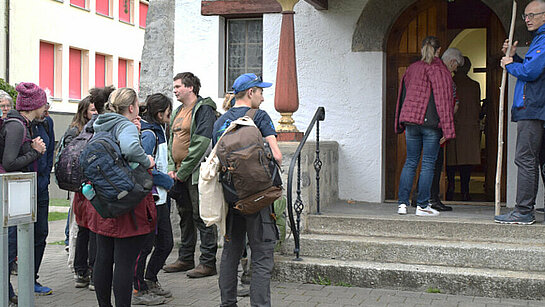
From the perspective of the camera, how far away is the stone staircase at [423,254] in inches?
253

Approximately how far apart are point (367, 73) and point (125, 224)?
470 cm

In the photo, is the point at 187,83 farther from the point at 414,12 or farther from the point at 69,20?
the point at 69,20

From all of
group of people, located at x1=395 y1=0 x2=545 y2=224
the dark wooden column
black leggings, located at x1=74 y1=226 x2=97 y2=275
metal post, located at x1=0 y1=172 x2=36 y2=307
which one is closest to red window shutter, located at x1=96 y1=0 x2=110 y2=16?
group of people, located at x1=395 y1=0 x2=545 y2=224

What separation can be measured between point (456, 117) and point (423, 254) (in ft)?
9.53

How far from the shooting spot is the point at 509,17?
8.38 m

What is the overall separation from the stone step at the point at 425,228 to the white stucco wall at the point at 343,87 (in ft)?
4.89

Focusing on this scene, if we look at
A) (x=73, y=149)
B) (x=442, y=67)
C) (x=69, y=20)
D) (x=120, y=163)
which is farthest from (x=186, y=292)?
(x=69, y=20)

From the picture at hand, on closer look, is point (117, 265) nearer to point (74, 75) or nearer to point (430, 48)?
point (430, 48)

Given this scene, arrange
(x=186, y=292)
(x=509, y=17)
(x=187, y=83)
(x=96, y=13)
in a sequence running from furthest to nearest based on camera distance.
Result: (x=96, y=13) → (x=509, y=17) → (x=187, y=83) → (x=186, y=292)

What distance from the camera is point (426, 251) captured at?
686 cm

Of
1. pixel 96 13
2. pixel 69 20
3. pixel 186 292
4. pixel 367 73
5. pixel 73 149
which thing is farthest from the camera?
pixel 96 13

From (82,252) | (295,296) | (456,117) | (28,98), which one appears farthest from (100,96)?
(456,117)

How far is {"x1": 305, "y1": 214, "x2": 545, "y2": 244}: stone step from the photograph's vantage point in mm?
6898

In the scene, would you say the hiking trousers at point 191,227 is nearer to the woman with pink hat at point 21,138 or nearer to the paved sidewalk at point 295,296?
the paved sidewalk at point 295,296
